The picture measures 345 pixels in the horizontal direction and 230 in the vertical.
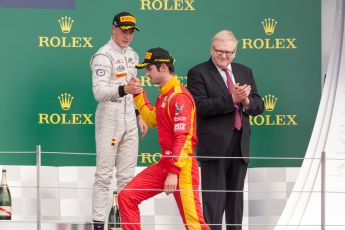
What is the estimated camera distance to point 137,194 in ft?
17.5

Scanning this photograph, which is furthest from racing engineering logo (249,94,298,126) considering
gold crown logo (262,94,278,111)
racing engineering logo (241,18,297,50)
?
racing engineering logo (241,18,297,50)

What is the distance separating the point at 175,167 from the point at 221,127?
0.65 meters

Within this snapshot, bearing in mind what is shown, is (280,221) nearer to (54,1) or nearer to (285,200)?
(285,200)

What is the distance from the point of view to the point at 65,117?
6.59 meters

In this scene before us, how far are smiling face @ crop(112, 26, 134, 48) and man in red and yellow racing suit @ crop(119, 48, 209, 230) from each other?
27.6 inches

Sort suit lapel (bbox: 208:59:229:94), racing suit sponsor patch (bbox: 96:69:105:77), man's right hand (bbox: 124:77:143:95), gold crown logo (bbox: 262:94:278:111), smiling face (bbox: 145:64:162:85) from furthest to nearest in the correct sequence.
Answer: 1. gold crown logo (bbox: 262:94:278:111)
2. racing suit sponsor patch (bbox: 96:69:105:77)
3. suit lapel (bbox: 208:59:229:94)
4. man's right hand (bbox: 124:77:143:95)
5. smiling face (bbox: 145:64:162:85)

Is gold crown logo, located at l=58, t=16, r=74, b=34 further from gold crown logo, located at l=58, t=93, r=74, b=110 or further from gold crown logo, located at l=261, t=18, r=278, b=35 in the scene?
gold crown logo, located at l=261, t=18, r=278, b=35

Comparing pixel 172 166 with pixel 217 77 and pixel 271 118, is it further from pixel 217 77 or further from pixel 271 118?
pixel 271 118

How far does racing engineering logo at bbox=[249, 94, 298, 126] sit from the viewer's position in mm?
6648

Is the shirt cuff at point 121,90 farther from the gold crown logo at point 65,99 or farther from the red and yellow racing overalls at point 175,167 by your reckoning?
the gold crown logo at point 65,99

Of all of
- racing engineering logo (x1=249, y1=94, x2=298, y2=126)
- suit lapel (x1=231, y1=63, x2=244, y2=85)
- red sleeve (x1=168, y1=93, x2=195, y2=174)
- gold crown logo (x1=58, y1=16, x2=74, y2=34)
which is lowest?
red sleeve (x1=168, y1=93, x2=195, y2=174)

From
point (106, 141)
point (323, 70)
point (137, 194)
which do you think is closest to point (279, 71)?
point (323, 70)

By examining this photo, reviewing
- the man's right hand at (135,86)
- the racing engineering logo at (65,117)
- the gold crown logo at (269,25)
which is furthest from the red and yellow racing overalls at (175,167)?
the gold crown logo at (269,25)

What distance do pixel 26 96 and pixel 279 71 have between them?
1402 mm
